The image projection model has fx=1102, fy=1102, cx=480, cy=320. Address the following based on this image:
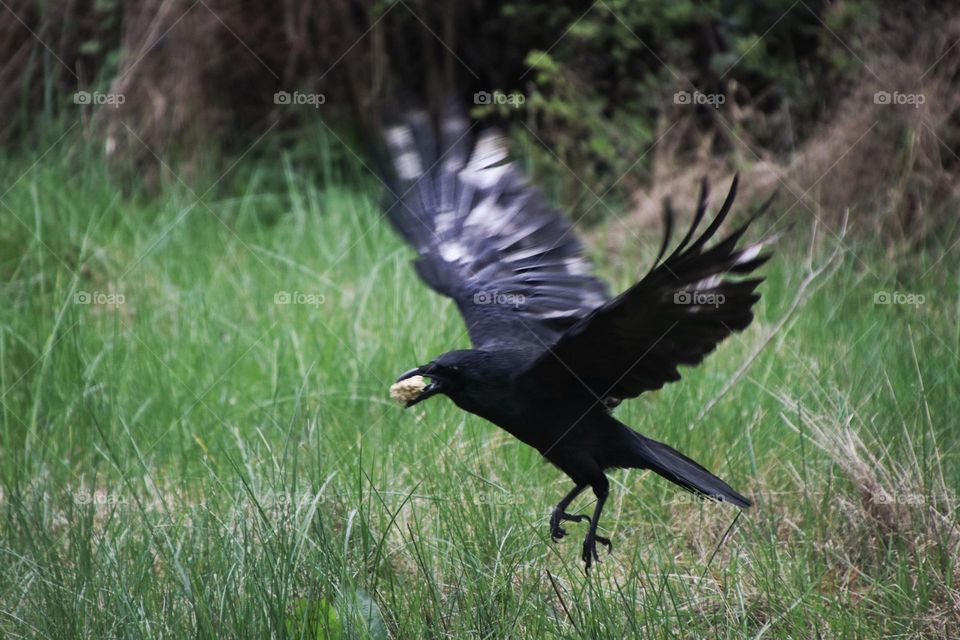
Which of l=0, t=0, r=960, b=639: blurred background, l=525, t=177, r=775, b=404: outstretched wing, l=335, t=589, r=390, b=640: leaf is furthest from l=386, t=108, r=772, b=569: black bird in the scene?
l=335, t=589, r=390, b=640: leaf

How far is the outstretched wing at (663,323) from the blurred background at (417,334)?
0.49m

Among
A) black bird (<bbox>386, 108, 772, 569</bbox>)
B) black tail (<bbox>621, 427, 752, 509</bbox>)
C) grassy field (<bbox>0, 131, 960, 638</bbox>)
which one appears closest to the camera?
black bird (<bbox>386, 108, 772, 569</bbox>)

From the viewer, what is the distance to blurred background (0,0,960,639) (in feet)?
9.87

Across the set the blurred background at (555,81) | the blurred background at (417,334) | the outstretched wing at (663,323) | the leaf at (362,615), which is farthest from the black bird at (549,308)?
the blurred background at (555,81)

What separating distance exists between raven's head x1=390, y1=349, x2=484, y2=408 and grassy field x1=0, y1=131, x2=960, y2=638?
28 centimetres

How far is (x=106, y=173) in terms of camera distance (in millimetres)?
6488

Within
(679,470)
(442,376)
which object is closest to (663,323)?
(679,470)

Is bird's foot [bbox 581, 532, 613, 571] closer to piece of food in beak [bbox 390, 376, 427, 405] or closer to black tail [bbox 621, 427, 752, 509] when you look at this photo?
black tail [bbox 621, 427, 752, 509]

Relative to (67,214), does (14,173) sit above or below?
above

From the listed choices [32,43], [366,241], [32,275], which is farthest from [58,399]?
[32,43]

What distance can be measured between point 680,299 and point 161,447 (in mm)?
2305

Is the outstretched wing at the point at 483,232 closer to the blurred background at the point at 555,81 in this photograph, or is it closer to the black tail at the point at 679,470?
the black tail at the point at 679,470

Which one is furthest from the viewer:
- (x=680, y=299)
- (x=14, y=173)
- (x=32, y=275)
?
(x=14, y=173)

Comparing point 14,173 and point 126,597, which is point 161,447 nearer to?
point 126,597
